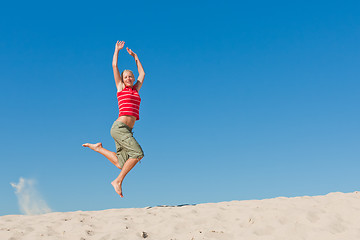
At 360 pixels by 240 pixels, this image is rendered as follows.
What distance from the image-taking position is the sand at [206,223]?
6.27 meters

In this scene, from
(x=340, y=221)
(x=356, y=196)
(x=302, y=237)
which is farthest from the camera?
(x=356, y=196)

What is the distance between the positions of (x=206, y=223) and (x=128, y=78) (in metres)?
3.02

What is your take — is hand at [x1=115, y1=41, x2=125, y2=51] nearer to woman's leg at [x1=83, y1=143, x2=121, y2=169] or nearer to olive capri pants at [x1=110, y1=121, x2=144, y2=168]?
olive capri pants at [x1=110, y1=121, x2=144, y2=168]

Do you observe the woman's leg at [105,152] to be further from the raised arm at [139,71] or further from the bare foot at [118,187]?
the raised arm at [139,71]

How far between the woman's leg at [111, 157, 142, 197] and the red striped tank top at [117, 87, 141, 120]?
857mm

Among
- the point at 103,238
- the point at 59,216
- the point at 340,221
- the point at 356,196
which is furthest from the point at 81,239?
the point at 356,196

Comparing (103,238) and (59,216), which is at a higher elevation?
(59,216)

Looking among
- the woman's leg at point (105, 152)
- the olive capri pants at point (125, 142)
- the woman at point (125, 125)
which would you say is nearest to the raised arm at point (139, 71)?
the woman at point (125, 125)

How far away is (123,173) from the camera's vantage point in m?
6.78

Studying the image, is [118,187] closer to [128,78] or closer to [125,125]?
[125,125]

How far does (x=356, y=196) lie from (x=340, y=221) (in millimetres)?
2016

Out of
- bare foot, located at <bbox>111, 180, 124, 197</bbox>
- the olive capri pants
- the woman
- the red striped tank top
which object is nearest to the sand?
→ bare foot, located at <bbox>111, 180, 124, 197</bbox>

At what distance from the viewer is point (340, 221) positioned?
6.73 meters

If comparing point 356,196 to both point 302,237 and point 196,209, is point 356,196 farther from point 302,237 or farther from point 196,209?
point 196,209
